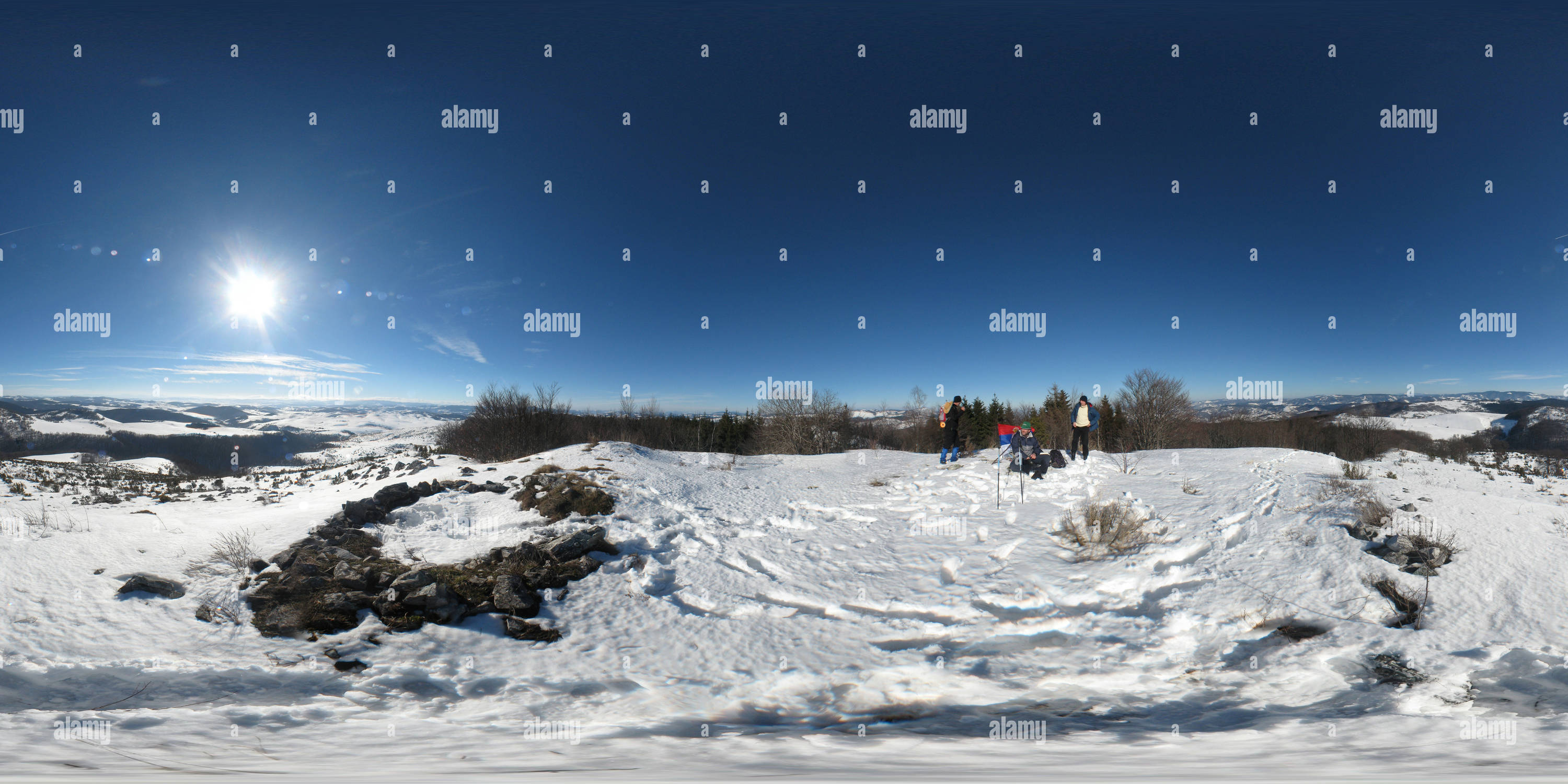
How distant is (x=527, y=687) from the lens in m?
4.55

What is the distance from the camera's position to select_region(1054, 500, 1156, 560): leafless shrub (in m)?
7.42

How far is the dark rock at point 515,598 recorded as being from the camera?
5.86 m

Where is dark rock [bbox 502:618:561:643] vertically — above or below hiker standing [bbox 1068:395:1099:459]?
below

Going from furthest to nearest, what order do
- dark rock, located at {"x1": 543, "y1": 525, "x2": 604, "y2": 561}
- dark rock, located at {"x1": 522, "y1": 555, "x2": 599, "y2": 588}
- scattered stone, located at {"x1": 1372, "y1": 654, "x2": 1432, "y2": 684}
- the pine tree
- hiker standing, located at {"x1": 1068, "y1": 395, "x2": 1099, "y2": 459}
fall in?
the pine tree, hiker standing, located at {"x1": 1068, "y1": 395, "x2": 1099, "y2": 459}, dark rock, located at {"x1": 543, "y1": 525, "x2": 604, "y2": 561}, dark rock, located at {"x1": 522, "y1": 555, "x2": 599, "y2": 588}, scattered stone, located at {"x1": 1372, "y1": 654, "x2": 1432, "y2": 684}

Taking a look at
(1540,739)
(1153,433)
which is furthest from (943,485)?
(1153,433)

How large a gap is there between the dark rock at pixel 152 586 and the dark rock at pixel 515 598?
10.2 feet

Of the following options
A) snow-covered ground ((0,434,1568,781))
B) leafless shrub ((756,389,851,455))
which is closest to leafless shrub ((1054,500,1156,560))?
snow-covered ground ((0,434,1568,781))

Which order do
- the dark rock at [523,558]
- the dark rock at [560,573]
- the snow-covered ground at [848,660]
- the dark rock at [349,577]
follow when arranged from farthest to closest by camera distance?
the dark rock at [523,558] → the dark rock at [560,573] → the dark rock at [349,577] → the snow-covered ground at [848,660]

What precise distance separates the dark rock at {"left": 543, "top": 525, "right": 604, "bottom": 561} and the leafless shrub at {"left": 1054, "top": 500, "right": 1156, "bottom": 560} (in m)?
6.74

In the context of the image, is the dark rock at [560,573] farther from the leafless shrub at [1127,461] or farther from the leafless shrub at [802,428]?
the leafless shrub at [802,428]

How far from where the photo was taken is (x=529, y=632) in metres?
5.52

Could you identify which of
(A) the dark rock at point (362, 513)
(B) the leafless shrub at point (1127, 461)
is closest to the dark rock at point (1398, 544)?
(B) the leafless shrub at point (1127, 461)
